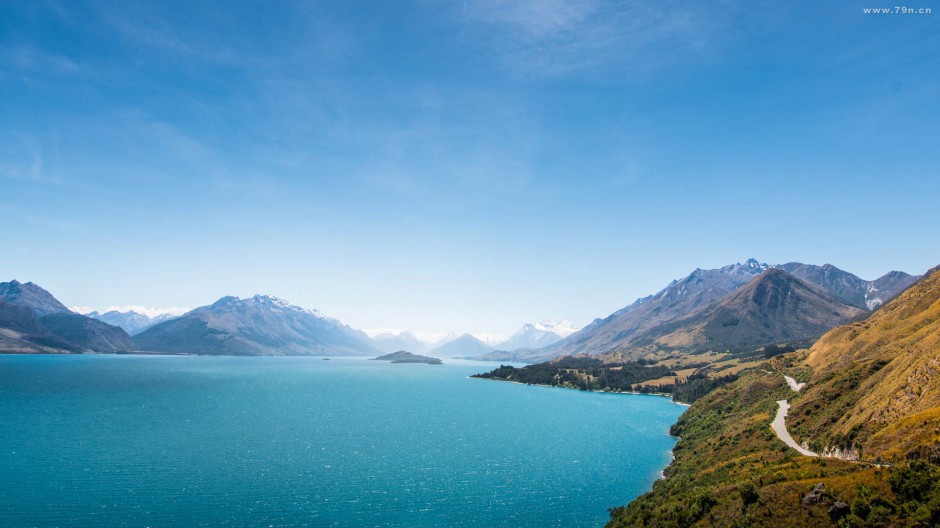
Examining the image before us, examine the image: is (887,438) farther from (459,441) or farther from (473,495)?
(459,441)

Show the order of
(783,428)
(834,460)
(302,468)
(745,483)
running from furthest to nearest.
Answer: (302,468) → (783,428) → (834,460) → (745,483)

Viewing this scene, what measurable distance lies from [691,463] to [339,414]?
12228 cm

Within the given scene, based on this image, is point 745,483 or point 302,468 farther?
point 302,468

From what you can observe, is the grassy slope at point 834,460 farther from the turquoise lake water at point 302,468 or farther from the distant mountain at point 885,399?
the turquoise lake water at point 302,468

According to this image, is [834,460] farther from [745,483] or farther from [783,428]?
[783,428]

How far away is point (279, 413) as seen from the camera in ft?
557

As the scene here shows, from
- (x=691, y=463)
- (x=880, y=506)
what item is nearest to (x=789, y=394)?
(x=691, y=463)

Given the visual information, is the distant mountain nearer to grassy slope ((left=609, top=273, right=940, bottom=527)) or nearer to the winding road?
grassy slope ((left=609, top=273, right=940, bottom=527))

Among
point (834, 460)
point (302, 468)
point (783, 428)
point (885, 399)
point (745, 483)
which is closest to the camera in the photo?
point (745, 483)

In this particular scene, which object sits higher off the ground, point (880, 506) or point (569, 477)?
point (880, 506)

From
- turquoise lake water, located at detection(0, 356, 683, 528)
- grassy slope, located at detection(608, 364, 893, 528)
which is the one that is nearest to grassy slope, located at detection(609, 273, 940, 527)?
grassy slope, located at detection(608, 364, 893, 528)

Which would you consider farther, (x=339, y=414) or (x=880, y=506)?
(x=339, y=414)

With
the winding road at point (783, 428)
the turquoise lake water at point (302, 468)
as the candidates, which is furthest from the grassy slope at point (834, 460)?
the turquoise lake water at point (302, 468)

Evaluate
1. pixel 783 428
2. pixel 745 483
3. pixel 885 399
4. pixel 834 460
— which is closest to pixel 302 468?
pixel 745 483
